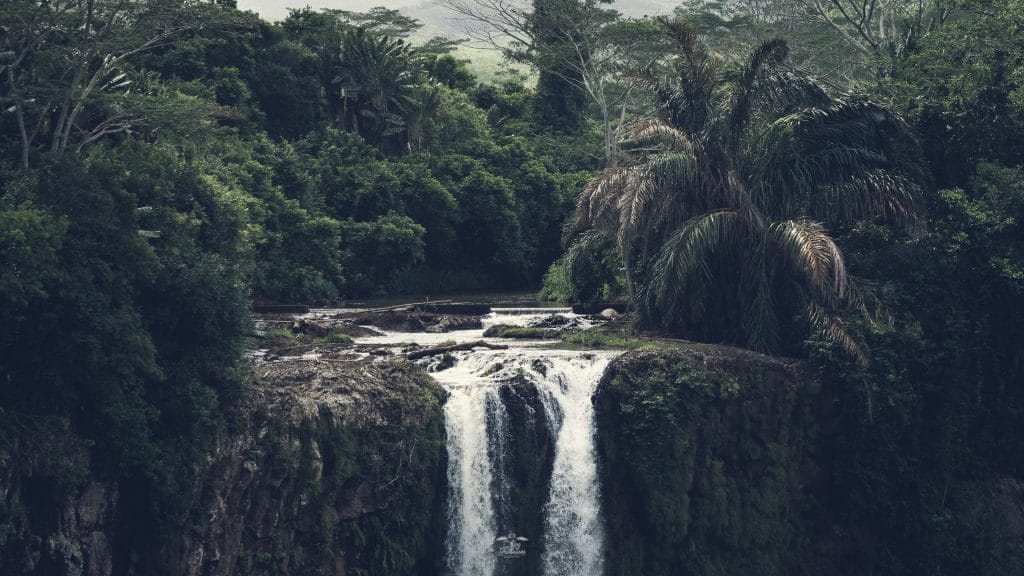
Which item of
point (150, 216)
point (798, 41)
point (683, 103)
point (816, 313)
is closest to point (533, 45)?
point (798, 41)

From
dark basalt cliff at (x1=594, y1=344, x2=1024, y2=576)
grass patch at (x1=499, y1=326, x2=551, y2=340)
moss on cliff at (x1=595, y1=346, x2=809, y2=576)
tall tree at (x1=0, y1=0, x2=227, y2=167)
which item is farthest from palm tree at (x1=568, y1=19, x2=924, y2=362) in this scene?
tall tree at (x1=0, y1=0, x2=227, y2=167)

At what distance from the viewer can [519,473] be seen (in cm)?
2627

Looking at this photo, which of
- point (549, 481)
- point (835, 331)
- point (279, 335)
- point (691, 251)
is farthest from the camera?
point (279, 335)

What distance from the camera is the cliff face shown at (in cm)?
2050

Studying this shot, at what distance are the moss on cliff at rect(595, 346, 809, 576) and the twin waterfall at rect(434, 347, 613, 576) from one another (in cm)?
48

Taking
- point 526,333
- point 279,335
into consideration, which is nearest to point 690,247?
point 526,333

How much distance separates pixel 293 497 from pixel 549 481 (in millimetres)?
5699

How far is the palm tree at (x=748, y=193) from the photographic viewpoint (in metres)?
29.7

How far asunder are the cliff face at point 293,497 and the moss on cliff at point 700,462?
3.89m

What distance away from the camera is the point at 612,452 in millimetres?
26656

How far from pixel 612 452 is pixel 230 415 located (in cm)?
823

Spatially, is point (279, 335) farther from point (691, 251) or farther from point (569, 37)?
point (569, 37)

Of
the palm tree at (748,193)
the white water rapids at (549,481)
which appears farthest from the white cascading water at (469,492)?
the palm tree at (748,193)

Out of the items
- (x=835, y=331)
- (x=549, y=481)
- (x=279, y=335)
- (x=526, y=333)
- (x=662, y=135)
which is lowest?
(x=549, y=481)
